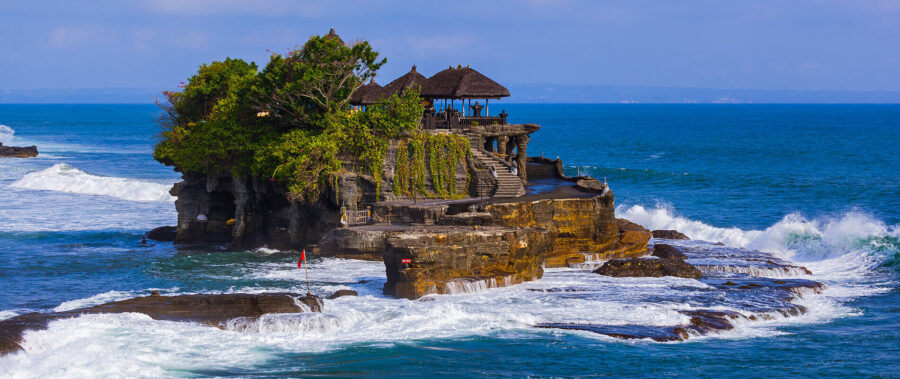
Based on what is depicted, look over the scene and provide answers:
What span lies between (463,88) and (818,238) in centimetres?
1718

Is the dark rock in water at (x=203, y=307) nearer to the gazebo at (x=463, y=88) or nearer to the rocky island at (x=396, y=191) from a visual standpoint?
the rocky island at (x=396, y=191)

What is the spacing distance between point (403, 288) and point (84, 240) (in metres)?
19.5

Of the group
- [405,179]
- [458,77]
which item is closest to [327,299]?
[405,179]

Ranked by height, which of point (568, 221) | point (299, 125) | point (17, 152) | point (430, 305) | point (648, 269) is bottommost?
point (430, 305)

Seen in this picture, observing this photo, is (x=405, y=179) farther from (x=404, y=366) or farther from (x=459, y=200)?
(x=404, y=366)

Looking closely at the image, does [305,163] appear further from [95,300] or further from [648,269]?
[648,269]

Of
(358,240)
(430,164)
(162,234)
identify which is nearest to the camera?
(358,240)

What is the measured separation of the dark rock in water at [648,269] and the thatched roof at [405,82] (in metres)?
12.7

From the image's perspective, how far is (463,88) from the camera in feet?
136

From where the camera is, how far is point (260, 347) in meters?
24.4

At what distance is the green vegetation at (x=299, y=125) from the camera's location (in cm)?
3712

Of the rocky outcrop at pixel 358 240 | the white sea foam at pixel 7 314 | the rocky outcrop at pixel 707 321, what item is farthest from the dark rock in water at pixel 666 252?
the white sea foam at pixel 7 314

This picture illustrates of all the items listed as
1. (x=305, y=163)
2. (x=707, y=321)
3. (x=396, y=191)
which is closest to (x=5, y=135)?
(x=305, y=163)

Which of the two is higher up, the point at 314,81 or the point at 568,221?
the point at 314,81
